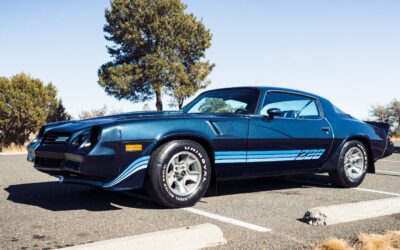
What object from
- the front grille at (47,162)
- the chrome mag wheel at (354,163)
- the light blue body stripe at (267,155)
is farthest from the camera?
the chrome mag wheel at (354,163)

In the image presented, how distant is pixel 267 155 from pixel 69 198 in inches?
91.6

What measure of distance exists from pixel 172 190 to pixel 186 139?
0.53m

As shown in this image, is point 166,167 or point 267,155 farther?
point 267,155

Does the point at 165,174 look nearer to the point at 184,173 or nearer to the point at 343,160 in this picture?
the point at 184,173

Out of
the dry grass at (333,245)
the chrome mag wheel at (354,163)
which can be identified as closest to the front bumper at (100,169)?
the dry grass at (333,245)

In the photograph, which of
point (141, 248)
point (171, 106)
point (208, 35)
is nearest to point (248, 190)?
point (141, 248)

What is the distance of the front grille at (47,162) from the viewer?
13.0 ft

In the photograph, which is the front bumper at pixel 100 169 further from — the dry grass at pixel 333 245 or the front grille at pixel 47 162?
the dry grass at pixel 333 245

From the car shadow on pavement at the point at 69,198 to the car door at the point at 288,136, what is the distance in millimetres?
1354

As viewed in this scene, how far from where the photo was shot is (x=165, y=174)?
3.89m

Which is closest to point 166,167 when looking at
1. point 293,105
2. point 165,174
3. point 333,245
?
point 165,174

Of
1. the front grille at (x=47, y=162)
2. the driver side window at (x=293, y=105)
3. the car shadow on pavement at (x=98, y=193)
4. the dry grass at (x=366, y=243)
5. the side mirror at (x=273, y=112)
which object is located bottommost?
the car shadow on pavement at (x=98, y=193)

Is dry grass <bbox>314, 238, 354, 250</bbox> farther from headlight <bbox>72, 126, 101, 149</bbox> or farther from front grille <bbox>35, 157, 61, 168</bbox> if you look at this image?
front grille <bbox>35, 157, 61, 168</bbox>

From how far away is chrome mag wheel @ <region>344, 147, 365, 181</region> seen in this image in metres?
5.61
